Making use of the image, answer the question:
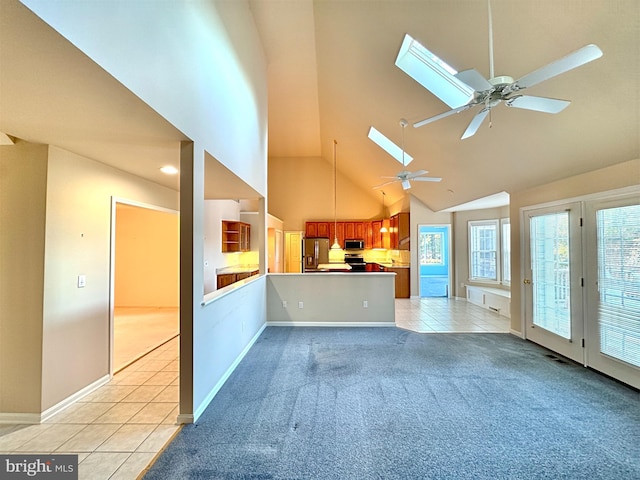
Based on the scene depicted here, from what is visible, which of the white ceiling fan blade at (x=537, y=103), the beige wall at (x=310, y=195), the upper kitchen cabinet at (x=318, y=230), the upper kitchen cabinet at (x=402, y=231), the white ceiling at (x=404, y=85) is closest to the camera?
the white ceiling at (x=404, y=85)

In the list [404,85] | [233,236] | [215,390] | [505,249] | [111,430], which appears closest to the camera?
[111,430]

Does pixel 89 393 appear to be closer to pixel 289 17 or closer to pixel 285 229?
pixel 289 17

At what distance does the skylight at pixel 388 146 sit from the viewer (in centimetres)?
594

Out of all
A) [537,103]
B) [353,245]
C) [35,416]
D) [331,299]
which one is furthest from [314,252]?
[537,103]

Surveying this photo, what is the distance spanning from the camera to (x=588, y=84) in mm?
2336

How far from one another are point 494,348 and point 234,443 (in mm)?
3672

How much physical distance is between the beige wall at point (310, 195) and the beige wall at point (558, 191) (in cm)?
527

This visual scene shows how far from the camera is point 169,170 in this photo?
10.4ft

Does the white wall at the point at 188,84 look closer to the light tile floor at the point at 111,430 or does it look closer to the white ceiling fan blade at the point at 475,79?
the light tile floor at the point at 111,430

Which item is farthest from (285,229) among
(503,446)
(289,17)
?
(503,446)

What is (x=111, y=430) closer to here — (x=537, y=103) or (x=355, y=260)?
(x=537, y=103)

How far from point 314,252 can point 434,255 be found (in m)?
4.16

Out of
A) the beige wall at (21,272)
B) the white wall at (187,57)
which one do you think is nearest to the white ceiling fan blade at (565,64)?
the white wall at (187,57)

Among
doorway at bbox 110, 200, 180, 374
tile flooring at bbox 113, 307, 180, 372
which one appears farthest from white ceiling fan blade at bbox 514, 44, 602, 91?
doorway at bbox 110, 200, 180, 374
